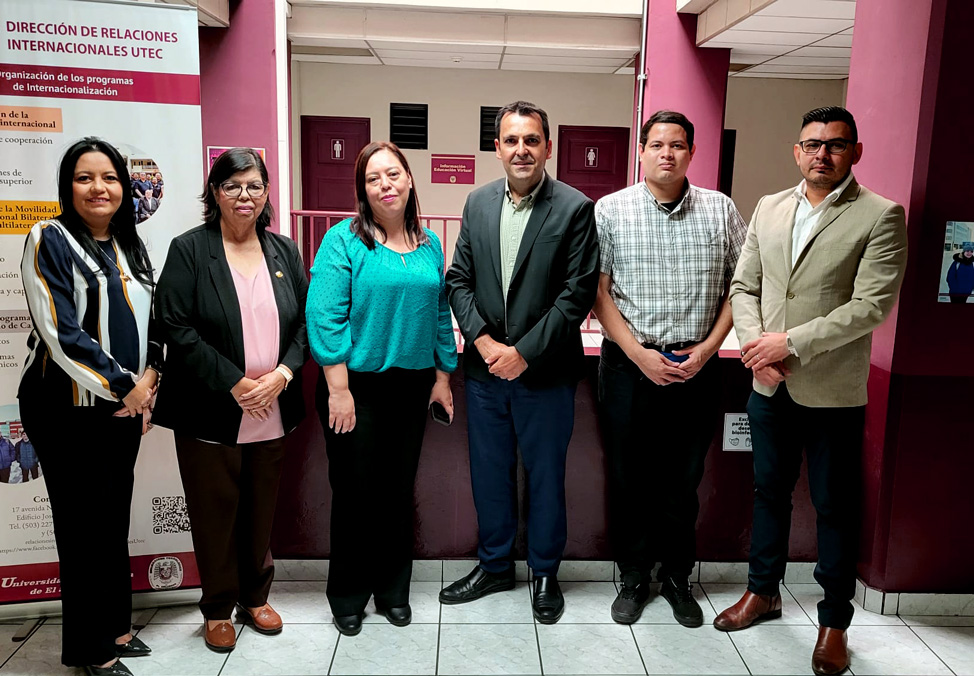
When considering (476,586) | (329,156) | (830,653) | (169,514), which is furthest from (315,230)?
(830,653)

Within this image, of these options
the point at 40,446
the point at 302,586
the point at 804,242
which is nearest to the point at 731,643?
the point at 804,242

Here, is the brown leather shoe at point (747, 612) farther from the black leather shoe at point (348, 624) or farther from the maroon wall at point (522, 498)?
the black leather shoe at point (348, 624)

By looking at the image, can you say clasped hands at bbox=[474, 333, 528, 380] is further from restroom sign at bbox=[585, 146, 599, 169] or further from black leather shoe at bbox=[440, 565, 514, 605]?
restroom sign at bbox=[585, 146, 599, 169]

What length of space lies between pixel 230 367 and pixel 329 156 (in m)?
6.68

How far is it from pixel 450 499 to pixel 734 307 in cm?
135

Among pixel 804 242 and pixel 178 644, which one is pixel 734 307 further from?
pixel 178 644

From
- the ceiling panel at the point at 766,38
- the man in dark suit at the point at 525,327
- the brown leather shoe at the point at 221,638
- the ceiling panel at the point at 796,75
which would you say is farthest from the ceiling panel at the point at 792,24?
the brown leather shoe at the point at 221,638

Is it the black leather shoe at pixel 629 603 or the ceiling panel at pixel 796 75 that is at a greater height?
the ceiling panel at pixel 796 75

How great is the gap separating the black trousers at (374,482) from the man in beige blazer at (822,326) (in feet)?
3.83

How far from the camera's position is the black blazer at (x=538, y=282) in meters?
2.47

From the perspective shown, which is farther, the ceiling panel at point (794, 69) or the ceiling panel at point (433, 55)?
the ceiling panel at point (794, 69)

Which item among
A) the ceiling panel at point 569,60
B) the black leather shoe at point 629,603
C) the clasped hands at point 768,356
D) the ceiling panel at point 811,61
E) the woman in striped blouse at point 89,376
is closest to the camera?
the woman in striped blouse at point 89,376

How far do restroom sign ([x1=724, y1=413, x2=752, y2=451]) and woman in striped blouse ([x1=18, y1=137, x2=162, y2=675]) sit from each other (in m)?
2.13

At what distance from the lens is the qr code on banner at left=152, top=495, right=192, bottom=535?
8.75 ft
